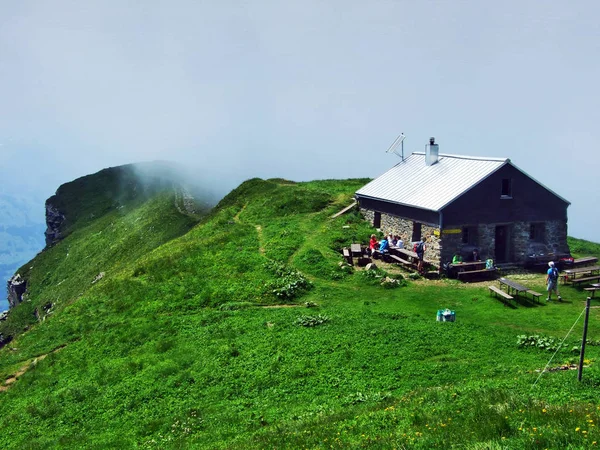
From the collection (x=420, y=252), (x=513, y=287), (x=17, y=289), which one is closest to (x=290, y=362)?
(x=513, y=287)

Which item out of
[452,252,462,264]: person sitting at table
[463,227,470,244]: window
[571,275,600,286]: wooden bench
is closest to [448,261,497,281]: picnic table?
[452,252,462,264]: person sitting at table

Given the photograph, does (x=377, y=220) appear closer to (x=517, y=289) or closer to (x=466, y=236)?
(x=466, y=236)

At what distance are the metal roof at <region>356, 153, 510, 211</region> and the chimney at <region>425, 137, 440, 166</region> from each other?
1.25 feet

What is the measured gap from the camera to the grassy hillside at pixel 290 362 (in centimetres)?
1309

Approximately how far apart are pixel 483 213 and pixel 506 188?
9.52 ft

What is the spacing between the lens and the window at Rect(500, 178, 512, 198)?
36.2 m

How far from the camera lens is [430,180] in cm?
3969

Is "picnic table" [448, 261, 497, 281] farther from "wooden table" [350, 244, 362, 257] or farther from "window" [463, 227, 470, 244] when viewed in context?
"wooden table" [350, 244, 362, 257]

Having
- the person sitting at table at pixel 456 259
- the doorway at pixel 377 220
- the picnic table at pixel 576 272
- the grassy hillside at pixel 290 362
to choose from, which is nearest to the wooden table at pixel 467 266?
the person sitting at table at pixel 456 259

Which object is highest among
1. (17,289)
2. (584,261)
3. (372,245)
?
(372,245)

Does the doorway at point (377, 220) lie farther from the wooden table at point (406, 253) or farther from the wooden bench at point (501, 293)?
the wooden bench at point (501, 293)

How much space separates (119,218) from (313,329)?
8223 centimetres

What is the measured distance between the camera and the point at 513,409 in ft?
39.8

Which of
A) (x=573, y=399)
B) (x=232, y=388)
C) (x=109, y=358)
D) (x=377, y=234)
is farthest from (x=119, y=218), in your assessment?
(x=573, y=399)
